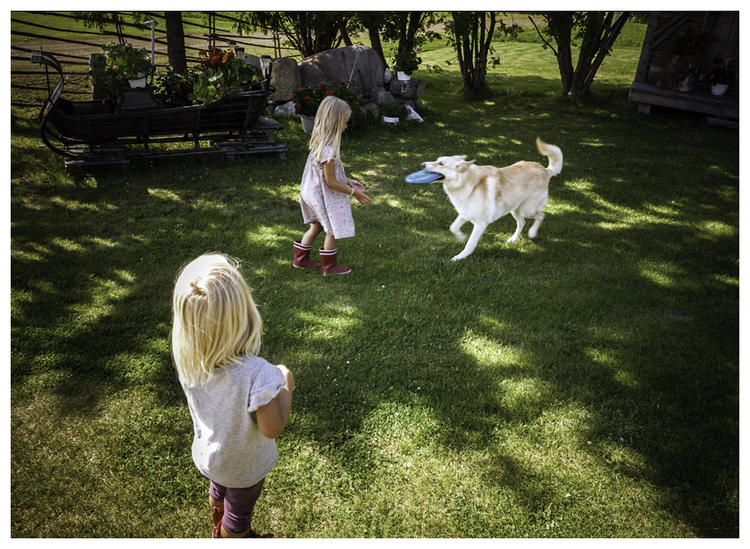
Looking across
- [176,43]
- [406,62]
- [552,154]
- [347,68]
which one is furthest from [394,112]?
[552,154]

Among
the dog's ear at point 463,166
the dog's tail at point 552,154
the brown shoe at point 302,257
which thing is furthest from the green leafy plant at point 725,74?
the brown shoe at point 302,257

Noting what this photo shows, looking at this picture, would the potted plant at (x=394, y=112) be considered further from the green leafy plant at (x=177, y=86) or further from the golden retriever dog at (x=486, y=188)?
the golden retriever dog at (x=486, y=188)

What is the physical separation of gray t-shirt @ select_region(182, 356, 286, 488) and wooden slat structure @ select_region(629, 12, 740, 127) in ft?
43.3

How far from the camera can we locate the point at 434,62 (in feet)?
61.9

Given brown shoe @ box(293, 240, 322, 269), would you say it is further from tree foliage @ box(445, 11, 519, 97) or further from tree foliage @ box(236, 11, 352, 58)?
tree foliage @ box(445, 11, 519, 97)

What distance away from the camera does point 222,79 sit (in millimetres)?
7605

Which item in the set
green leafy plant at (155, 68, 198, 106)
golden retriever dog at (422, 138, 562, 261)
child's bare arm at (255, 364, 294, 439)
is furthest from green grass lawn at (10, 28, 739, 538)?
green leafy plant at (155, 68, 198, 106)

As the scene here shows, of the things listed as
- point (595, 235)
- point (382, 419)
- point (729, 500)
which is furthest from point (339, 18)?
point (729, 500)

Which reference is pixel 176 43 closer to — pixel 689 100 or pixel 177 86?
pixel 177 86

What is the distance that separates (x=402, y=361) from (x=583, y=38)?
12.6m

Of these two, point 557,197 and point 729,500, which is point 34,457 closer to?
point 729,500

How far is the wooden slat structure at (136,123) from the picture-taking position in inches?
264

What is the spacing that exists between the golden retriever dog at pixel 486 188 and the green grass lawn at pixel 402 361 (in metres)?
0.52
